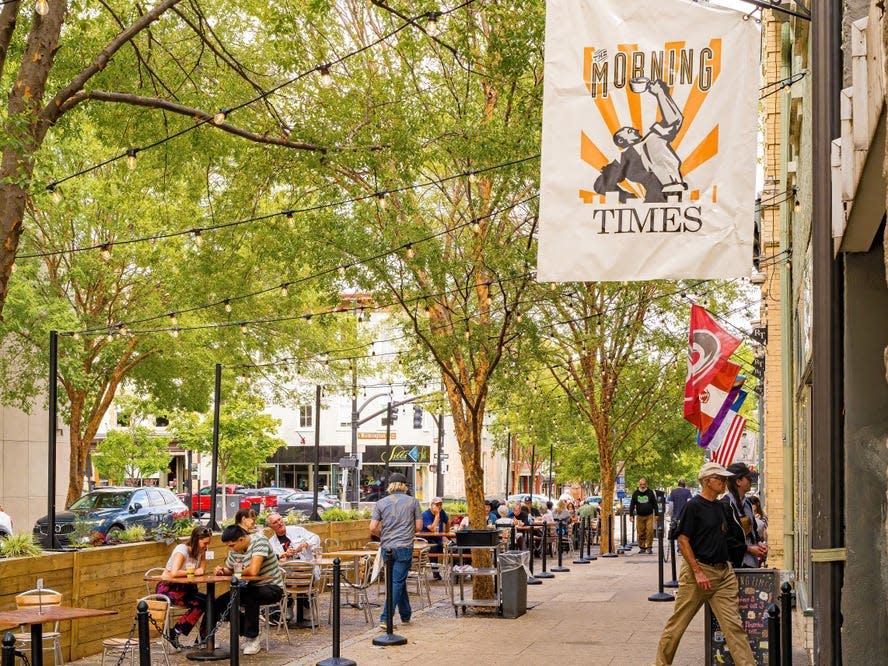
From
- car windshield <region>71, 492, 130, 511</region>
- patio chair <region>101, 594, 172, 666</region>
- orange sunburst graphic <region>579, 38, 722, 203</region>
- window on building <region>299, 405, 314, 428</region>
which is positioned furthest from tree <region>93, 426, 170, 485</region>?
orange sunburst graphic <region>579, 38, 722, 203</region>

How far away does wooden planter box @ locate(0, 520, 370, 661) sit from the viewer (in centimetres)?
1191

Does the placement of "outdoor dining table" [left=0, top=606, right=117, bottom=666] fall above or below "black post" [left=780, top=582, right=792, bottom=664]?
below

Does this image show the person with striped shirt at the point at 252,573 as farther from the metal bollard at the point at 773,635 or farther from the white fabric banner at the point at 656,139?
the white fabric banner at the point at 656,139

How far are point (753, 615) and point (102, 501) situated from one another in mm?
Result: 21782

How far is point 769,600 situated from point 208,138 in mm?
9208

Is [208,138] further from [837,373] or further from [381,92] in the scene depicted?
[837,373]

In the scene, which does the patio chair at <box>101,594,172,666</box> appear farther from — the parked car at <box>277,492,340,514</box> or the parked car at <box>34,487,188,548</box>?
the parked car at <box>277,492,340,514</box>

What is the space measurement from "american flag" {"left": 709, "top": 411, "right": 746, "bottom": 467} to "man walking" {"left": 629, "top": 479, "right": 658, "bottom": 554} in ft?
36.8

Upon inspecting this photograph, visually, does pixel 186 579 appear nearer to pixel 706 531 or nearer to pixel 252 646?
pixel 252 646

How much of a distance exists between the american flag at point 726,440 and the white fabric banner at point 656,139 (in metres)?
9.95

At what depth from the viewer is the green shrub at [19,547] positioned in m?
12.1

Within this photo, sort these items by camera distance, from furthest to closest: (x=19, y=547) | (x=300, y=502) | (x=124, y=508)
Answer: (x=300, y=502) → (x=124, y=508) → (x=19, y=547)

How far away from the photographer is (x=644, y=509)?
3053 cm

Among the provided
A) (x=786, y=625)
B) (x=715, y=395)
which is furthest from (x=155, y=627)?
(x=715, y=395)
